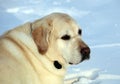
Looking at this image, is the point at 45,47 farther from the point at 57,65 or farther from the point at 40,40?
the point at 57,65

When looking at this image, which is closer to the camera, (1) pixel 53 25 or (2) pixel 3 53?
(2) pixel 3 53

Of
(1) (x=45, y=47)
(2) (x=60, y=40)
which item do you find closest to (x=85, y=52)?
(2) (x=60, y=40)

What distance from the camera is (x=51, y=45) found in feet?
18.1

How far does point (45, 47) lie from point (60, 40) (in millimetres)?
279

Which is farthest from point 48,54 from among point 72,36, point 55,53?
point 72,36

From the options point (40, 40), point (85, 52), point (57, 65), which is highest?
point (40, 40)

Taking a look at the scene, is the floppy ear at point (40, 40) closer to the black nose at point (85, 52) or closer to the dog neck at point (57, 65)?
the dog neck at point (57, 65)

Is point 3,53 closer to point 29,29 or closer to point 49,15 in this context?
point 29,29

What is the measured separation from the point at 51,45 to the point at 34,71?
0.44 meters

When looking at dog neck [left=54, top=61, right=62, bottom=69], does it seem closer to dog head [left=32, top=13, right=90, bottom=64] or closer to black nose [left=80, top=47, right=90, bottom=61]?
dog head [left=32, top=13, right=90, bottom=64]

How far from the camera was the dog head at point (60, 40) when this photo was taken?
215 inches

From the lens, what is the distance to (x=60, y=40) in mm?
5570

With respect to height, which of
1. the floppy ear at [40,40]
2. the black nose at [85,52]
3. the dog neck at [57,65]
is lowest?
the dog neck at [57,65]

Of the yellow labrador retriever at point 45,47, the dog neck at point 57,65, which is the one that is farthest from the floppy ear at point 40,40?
the dog neck at point 57,65
